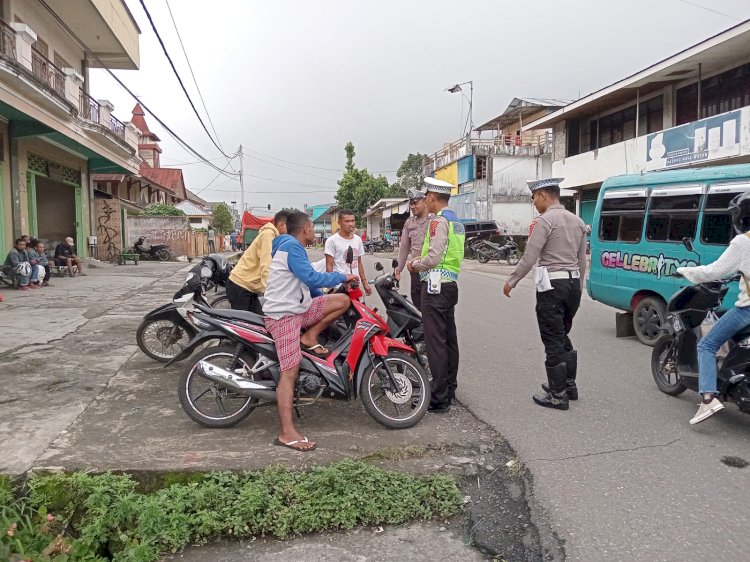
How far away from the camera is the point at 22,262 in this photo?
41.3ft

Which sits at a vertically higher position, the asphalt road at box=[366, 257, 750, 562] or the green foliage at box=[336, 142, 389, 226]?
the green foliage at box=[336, 142, 389, 226]

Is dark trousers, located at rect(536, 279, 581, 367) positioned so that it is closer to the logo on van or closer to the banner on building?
the logo on van

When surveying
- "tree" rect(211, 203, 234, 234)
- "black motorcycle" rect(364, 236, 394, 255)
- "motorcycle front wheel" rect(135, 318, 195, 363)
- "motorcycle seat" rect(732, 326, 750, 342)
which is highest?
"tree" rect(211, 203, 234, 234)

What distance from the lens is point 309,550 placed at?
2848 millimetres

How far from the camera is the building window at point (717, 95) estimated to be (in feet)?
→ 52.7

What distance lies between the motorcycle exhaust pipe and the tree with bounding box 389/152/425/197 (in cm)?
5603

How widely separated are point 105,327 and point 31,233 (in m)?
9.54

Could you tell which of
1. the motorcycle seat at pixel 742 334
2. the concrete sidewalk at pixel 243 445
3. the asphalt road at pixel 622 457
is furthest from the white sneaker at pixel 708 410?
the concrete sidewalk at pixel 243 445

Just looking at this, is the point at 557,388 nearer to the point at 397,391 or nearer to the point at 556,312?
the point at 556,312

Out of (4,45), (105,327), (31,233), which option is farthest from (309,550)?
(31,233)

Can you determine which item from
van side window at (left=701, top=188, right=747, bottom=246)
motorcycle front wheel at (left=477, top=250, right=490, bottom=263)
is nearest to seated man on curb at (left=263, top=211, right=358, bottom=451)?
van side window at (left=701, top=188, right=747, bottom=246)

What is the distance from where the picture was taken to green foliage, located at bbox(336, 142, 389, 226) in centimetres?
5656

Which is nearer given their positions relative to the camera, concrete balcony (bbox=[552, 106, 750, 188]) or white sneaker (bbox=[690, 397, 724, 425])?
white sneaker (bbox=[690, 397, 724, 425])

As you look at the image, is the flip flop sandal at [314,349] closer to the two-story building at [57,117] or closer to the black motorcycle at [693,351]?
the black motorcycle at [693,351]
